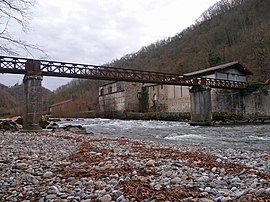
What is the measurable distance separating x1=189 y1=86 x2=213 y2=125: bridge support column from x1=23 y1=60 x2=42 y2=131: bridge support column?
17.5 m

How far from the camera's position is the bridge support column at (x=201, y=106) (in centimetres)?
3046

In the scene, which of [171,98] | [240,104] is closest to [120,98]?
[171,98]

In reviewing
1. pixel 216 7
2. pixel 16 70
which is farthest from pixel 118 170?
pixel 216 7

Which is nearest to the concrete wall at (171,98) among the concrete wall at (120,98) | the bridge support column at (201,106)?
the concrete wall at (120,98)

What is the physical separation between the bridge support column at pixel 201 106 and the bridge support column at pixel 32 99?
1747cm

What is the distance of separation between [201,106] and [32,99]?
18997 millimetres

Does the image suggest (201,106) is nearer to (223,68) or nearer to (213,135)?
(223,68)

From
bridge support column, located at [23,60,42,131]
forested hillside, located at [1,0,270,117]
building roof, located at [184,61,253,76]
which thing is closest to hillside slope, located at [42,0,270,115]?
forested hillside, located at [1,0,270,117]

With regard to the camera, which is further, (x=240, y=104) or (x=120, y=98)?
(x=120, y=98)

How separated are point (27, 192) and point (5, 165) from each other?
190 cm

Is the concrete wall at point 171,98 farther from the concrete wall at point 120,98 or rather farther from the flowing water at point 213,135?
the flowing water at point 213,135

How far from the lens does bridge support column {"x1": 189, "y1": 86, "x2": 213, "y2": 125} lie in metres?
30.5

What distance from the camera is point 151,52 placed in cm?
9162

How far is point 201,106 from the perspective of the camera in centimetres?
3095
